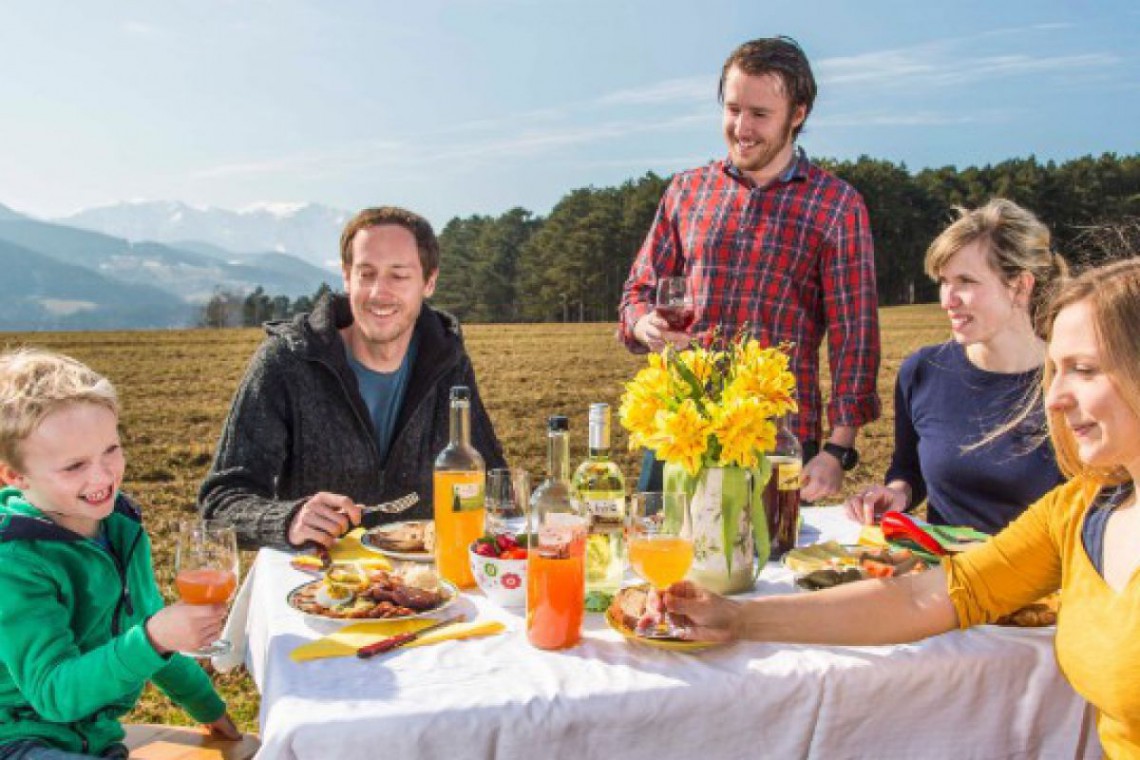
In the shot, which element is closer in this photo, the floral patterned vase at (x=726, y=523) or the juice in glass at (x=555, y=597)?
the juice in glass at (x=555, y=597)

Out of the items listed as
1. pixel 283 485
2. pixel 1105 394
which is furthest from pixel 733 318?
pixel 1105 394

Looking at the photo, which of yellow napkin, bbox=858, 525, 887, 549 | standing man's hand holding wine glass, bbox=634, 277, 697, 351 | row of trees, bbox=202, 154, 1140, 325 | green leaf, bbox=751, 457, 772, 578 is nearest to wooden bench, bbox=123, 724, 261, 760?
green leaf, bbox=751, 457, 772, 578

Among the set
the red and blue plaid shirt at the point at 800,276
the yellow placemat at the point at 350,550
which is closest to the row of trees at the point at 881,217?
Answer: the red and blue plaid shirt at the point at 800,276

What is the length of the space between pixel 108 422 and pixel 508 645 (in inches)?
40.0

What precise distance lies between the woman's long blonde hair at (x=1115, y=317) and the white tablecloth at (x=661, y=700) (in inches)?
18.3

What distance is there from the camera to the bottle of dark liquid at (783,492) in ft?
7.31

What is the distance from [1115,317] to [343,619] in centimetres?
153

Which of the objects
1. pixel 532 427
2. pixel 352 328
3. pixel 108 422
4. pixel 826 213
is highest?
pixel 826 213

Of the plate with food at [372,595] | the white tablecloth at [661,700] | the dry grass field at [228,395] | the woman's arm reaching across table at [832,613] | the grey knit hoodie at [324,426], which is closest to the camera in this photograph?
the white tablecloth at [661,700]

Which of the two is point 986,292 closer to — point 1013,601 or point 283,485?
point 1013,601

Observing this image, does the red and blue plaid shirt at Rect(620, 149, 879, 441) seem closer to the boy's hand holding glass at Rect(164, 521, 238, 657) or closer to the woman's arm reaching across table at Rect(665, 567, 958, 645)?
the woman's arm reaching across table at Rect(665, 567, 958, 645)

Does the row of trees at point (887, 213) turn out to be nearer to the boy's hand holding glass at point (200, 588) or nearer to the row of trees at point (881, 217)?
the row of trees at point (881, 217)

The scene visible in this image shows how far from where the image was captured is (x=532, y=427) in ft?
39.4

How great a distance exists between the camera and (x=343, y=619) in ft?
6.22
